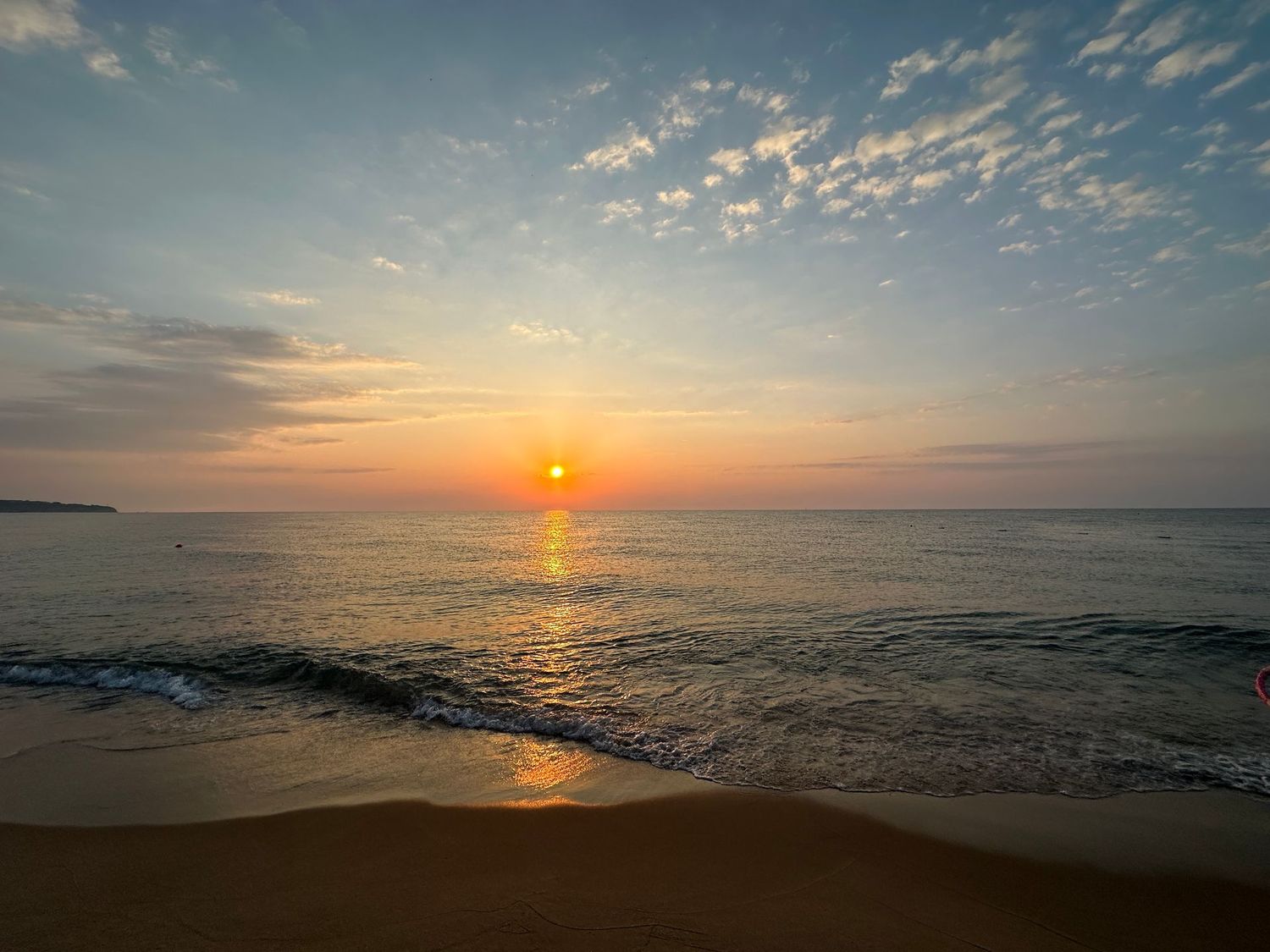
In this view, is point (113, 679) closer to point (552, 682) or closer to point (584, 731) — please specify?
point (552, 682)

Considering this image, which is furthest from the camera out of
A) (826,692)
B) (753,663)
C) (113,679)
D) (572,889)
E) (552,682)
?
(753,663)

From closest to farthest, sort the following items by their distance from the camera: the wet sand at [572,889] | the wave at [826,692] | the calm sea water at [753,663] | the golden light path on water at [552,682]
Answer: the wet sand at [572,889] < the golden light path on water at [552,682] < the wave at [826,692] < the calm sea water at [753,663]

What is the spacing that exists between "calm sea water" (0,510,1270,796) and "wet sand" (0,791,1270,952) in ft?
7.29

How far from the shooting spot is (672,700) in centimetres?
1338

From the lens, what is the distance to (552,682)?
14.9 meters

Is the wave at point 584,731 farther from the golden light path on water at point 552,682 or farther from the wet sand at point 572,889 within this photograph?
the wet sand at point 572,889

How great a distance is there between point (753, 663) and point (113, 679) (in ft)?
56.9

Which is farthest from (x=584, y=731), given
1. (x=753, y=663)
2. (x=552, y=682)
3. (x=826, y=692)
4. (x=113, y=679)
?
(x=113, y=679)

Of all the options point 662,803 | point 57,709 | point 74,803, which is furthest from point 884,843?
point 57,709

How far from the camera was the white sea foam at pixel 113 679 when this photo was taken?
1445cm

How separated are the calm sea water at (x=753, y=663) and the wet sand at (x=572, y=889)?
2.22 metres

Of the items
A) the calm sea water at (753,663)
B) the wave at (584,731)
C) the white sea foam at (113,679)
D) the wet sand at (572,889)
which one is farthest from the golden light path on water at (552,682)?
the white sea foam at (113,679)

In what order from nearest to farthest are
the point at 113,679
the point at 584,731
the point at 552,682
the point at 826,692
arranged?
1. the point at 584,731
2. the point at 826,692
3. the point at 552,682
4. the point at 113,679

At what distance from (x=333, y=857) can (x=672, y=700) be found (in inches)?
307
